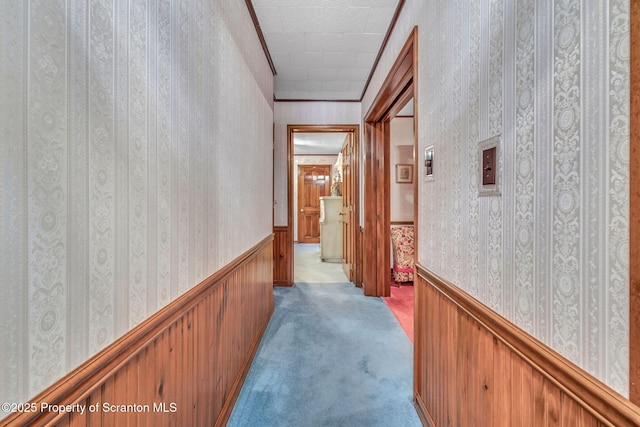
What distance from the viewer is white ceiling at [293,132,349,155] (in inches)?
223

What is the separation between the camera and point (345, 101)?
3857mm

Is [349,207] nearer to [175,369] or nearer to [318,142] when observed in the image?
[318,142]

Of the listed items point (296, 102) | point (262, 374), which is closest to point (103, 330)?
point (262, 374)

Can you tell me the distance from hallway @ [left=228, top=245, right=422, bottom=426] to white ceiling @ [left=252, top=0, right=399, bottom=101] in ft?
8.09

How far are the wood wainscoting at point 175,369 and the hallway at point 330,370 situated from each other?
174mm

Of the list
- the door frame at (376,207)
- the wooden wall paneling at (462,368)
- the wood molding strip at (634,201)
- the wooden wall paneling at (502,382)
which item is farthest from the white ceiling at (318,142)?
the wood molding strip at (634,201)

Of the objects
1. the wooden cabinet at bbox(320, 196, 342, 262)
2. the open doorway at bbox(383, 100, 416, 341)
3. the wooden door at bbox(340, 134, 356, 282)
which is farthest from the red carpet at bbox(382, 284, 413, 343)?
the wooden cabinet at bbox(320, 196, 342, 262)

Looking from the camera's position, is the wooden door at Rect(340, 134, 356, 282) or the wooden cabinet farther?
the wooden cabinet

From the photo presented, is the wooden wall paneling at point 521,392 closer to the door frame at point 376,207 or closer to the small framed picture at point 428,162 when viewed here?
the small framed picture at point 428,162

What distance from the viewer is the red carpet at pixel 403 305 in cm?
271

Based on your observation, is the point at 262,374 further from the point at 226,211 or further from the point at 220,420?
the point at 226,211

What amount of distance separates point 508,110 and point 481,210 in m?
0.32

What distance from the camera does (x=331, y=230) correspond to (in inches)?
219

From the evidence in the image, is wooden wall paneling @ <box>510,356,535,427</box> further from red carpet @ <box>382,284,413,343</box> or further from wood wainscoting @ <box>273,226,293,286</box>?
wood wainscoting @ <box>273,226,293,286</box>
